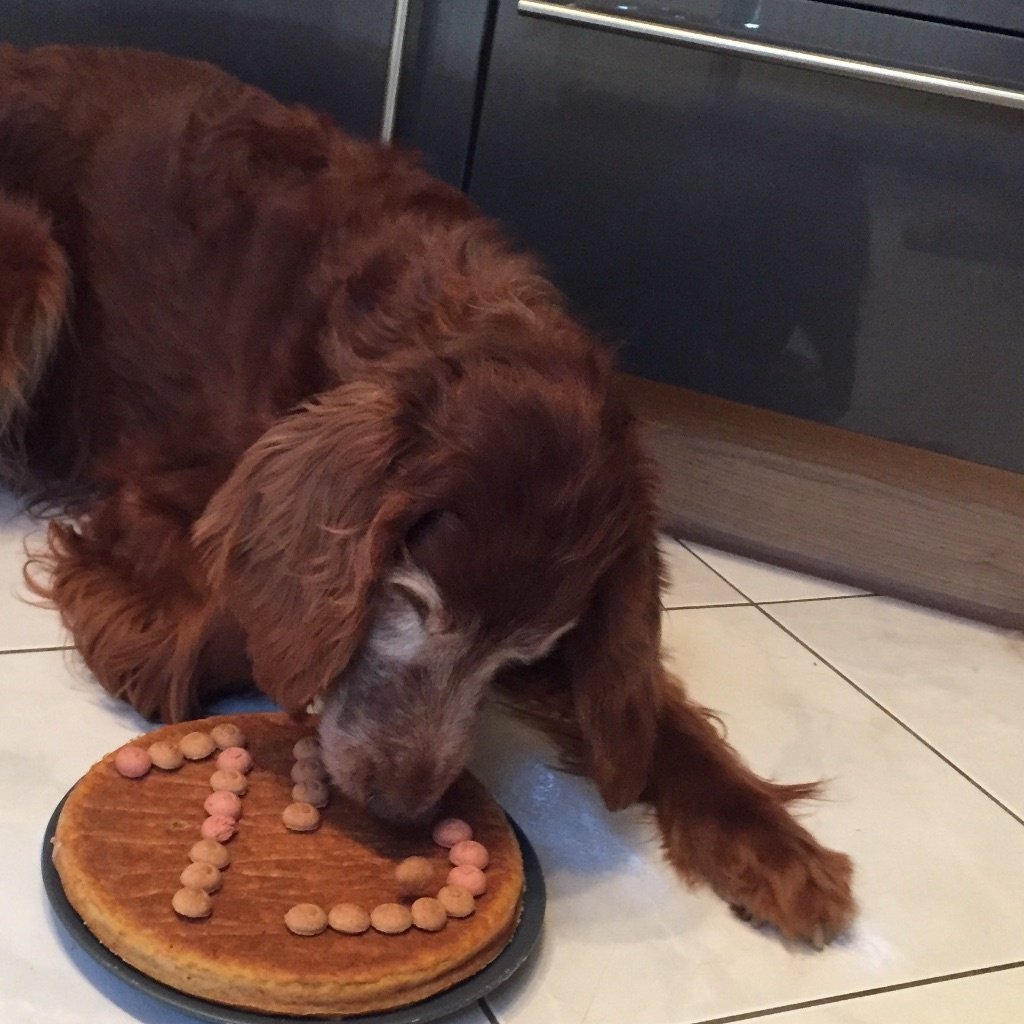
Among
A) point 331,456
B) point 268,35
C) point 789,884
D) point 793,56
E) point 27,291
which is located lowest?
point 789,884

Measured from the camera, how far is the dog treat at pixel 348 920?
117 cm

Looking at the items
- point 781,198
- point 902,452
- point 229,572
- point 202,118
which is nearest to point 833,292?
point 781,198

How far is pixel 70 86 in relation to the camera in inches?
80.6

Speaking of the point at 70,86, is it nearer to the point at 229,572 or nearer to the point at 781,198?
the point at 229,572

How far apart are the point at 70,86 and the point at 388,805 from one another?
141 centimetres

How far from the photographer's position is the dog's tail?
1.99 metres

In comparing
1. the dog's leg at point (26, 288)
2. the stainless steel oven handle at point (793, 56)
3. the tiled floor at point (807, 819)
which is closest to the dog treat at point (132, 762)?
the tiled floor at point (807, 819)

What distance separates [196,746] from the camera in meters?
1.40

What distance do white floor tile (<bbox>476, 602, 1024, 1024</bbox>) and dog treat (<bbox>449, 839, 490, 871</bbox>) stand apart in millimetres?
127

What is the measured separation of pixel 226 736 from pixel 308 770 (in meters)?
0.12

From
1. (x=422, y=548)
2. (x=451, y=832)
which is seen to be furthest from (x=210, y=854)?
(x=422, y=548)

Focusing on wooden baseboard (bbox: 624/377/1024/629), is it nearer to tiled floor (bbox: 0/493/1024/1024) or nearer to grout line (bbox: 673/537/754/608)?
grout line (bbox: 673/537/754/608)

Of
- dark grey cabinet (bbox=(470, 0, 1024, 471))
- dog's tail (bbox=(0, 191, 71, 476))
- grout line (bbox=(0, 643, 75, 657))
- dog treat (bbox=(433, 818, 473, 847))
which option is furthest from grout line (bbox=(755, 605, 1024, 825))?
dog's tail (bbox=(0, 191, 71, 476))

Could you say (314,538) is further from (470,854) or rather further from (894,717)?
(894,717)
